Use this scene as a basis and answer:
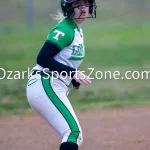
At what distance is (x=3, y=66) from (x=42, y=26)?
9.12ft

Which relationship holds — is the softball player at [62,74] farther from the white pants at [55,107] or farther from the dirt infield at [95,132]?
the dirt infield at [95,132]

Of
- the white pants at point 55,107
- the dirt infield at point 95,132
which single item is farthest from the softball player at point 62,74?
the dirt infield at point 95,132

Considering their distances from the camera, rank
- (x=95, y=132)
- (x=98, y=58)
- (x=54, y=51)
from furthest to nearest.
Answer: (x=98, y=58) → (x=95, y=132) → (x=54, y=51)

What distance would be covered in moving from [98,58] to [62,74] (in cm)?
771

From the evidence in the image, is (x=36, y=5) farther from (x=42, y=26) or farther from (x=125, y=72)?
(x=125, y=72)

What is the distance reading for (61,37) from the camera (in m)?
3.91

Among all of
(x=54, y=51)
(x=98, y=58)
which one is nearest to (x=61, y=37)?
(x=54, y=51)

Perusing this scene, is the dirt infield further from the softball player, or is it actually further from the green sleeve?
the green sleeve

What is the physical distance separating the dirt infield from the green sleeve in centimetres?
189

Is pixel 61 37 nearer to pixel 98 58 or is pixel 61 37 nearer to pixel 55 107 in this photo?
pixel 55 107

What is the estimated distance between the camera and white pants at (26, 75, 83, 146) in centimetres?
391

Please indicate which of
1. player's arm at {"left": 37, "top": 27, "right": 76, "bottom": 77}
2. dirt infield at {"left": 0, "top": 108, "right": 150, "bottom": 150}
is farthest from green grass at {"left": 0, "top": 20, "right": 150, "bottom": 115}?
player's arm at {"left": 37, "top": 27, "right": 76, "bottom": 77}

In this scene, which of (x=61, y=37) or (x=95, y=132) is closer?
(x=61, y=37)

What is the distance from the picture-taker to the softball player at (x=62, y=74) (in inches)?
154
